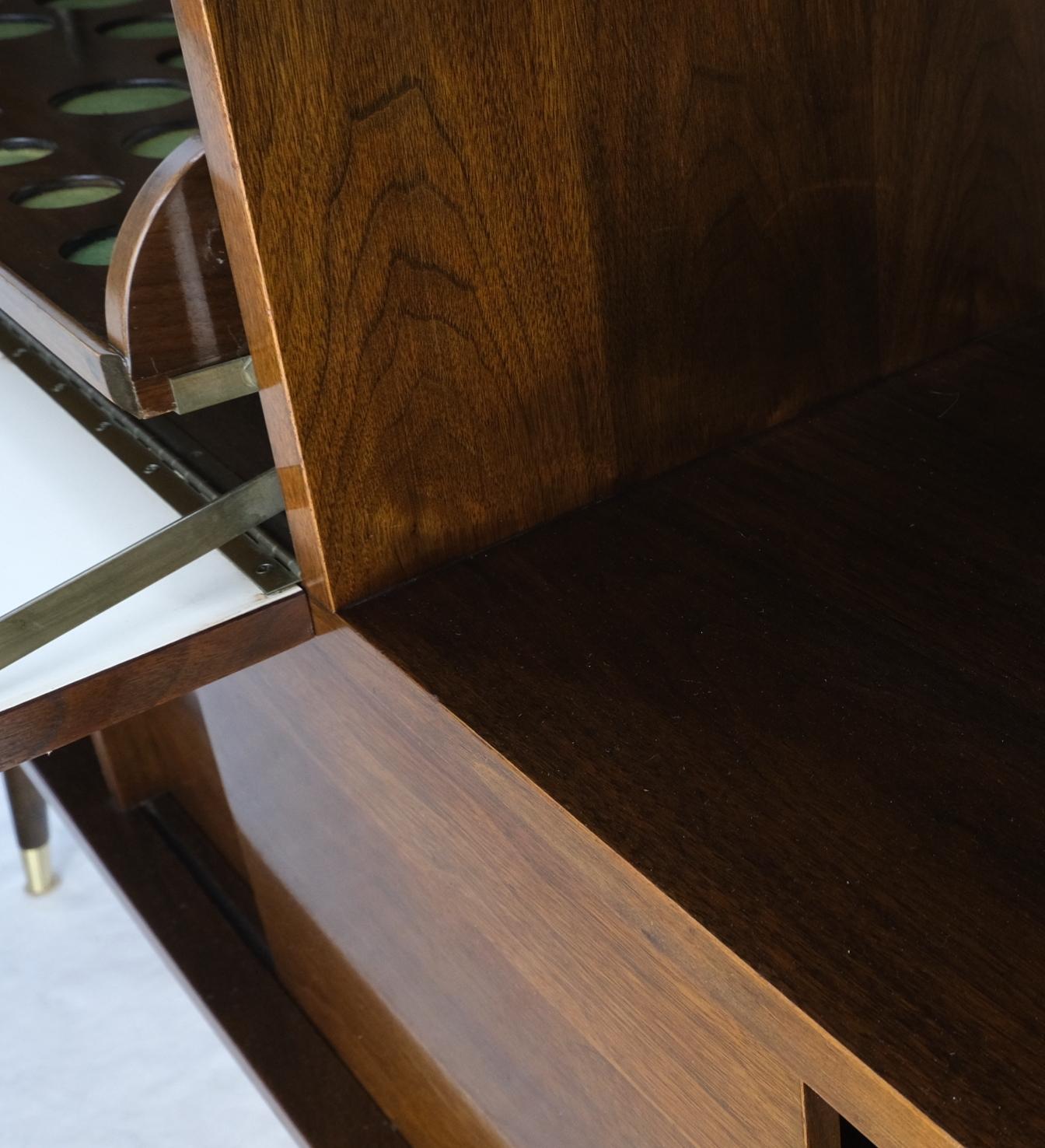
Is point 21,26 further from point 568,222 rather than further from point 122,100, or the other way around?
point 568,222

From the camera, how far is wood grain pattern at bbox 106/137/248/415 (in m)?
0.59

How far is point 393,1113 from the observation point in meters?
0.95

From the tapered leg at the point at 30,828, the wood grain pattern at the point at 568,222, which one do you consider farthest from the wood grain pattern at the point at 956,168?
the tapered leg at the point at 30,828

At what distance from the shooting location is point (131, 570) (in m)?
0.63

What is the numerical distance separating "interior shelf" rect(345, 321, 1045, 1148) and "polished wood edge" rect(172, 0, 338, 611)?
0.16ft

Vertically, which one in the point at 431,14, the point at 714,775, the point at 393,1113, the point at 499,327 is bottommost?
the point at 393,1113

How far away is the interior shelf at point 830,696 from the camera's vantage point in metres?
0.46

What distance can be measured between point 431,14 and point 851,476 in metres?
0.31

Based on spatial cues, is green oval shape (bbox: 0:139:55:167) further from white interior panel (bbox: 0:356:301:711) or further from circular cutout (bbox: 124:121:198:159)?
white interior panel (bbox: 0:356:301:711)

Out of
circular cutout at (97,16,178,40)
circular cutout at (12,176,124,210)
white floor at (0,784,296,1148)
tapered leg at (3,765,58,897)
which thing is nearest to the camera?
circular cutout at (12,176,124,210)

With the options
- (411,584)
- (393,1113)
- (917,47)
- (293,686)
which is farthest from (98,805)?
(917,47)

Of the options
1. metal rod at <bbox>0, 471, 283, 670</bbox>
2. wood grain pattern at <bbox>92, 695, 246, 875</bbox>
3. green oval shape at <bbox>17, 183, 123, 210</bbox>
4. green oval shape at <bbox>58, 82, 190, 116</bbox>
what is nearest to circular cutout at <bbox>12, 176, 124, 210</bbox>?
green oval shape at <bbox>17, 183, 123, 210</bbox>

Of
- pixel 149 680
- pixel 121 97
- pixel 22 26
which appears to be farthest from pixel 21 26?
pixel 149 680

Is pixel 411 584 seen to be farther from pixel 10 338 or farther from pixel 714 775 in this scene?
pixel 10 338
